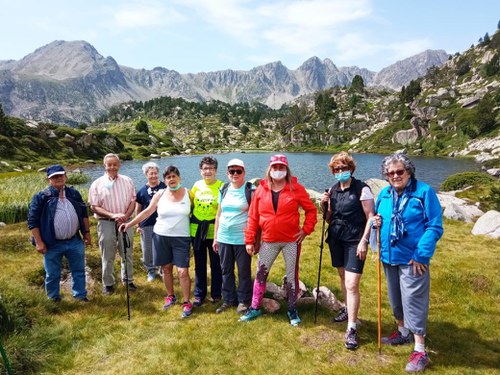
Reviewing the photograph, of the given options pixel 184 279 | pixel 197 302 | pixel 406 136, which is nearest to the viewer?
pixel 184 279

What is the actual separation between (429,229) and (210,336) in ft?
15.1

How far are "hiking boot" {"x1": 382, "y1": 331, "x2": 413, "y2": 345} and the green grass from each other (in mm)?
152

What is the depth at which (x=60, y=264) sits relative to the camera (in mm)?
7586

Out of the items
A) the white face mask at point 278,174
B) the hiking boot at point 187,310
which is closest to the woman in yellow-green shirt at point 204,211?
the hiking boot at point 187,310

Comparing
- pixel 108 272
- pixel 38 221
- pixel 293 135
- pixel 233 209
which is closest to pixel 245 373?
pixel 233 209

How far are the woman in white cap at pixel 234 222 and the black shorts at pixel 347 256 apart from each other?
1.90 metres

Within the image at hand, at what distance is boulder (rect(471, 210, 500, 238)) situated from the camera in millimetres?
14798

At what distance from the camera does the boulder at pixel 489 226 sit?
48.6ft

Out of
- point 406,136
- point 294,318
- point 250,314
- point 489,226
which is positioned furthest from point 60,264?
point 406,136

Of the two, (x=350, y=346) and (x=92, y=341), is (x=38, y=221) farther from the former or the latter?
(x=350, y=346)

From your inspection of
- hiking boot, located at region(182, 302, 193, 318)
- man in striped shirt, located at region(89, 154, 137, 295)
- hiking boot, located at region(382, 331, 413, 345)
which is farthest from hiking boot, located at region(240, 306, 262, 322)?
man in striped shirt, located at region(89, 154, 137, 295)

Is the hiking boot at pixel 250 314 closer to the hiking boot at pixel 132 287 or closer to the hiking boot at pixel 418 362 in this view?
the hiking boot at pixel 418 362

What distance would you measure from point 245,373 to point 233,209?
Result: 3.06 meters

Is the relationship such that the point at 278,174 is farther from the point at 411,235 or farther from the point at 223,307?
the point at 223,307
